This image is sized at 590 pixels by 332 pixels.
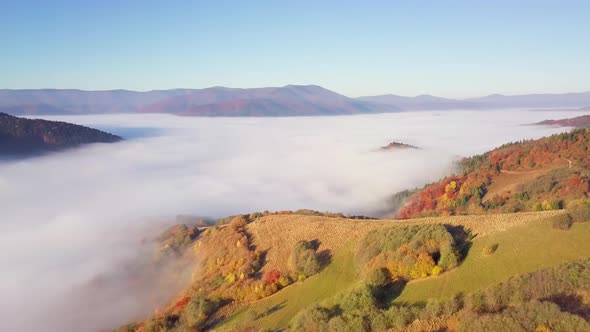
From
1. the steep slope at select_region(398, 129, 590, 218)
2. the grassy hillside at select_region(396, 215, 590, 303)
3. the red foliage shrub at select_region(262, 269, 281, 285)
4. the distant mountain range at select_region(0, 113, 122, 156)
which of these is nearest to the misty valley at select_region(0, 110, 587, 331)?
the red foliage shrub at select_region(262, 269, 281, 285)

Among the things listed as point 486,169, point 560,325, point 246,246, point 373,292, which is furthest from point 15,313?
point 486,169

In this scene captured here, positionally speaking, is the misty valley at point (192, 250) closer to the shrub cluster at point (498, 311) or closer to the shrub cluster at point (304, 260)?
the shrub cluster at point (304, 260)

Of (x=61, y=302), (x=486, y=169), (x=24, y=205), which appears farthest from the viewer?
(x=24, y=205)

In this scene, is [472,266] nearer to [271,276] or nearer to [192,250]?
[271,276]

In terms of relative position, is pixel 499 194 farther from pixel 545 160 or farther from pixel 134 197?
pixel 134 197

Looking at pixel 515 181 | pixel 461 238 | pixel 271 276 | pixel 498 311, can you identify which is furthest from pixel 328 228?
pixel 515 181
